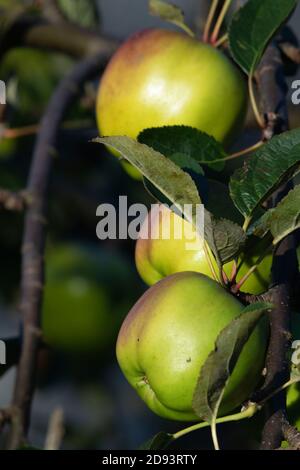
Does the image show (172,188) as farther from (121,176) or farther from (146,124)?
(121,176)

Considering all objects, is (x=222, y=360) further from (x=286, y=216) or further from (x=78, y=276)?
(x=78, y=276)

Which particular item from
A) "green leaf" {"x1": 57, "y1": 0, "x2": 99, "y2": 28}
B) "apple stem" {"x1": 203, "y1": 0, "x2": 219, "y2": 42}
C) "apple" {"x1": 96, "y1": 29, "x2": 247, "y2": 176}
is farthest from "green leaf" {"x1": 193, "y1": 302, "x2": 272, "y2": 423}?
"green leaf" {"x1": 57, "y1": 0, "x2": 99, "y2": 28}

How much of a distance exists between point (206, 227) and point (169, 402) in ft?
0.41

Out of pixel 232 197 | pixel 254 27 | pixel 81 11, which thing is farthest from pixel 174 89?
pixel 81 11

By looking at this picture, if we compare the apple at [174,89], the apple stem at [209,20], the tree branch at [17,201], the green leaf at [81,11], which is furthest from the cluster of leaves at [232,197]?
the green leaf at [81,11]

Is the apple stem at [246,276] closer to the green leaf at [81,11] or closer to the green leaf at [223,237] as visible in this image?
the green leaf at [223,237]

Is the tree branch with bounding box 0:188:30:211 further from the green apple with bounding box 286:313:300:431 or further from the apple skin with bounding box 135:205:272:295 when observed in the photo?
the green apple with bounding box 286:313:300:431

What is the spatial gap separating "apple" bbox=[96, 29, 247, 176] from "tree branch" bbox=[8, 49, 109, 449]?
7.6 inches

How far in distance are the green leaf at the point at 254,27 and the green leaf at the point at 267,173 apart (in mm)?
167

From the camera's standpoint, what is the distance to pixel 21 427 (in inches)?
34.4

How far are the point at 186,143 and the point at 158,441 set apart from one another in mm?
244

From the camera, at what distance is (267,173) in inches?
24.7

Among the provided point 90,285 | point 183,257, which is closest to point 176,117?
point 183,257

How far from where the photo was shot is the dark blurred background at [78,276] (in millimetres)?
1414
